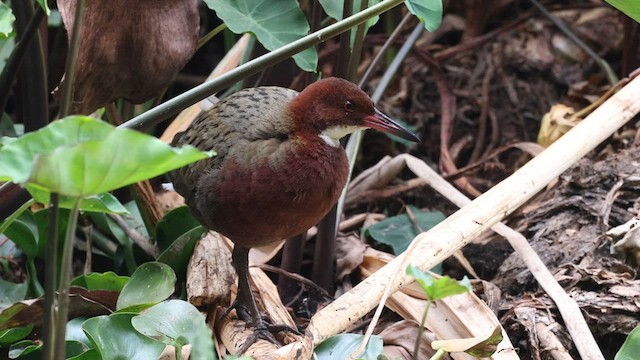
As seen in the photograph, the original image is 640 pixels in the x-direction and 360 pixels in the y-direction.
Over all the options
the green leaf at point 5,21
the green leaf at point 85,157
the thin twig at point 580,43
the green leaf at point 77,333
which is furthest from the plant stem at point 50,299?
the thin twig at point 580,43

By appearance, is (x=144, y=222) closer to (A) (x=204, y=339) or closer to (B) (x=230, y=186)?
(B) (x=230, y=186)

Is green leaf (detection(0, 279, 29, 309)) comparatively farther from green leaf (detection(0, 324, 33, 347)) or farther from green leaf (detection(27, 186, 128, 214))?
green leaf (detection(27, 186, 128, 214))

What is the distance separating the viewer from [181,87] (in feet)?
12.5

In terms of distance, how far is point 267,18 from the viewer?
240 centimetres

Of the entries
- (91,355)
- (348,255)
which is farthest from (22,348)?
(348,255)

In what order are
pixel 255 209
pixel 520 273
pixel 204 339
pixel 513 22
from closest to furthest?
pixel 204 339, pixel 255 209, pixel 520 273, pixel 513 22

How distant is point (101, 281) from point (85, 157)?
1.15 metres

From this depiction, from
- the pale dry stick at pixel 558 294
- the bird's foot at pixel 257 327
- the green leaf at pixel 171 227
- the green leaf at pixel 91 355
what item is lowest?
the bird's foot at pixel 257 327

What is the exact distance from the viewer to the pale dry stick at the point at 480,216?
2.00m

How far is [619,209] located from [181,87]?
1979 millimetres

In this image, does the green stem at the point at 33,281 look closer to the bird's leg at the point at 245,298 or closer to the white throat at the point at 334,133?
the bird's leg at the point at 245,298

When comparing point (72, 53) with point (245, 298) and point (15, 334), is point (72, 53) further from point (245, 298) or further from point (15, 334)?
point (245, 298)

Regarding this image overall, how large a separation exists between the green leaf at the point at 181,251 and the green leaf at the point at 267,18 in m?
0.57

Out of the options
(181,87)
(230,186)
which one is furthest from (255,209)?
(181,87)
